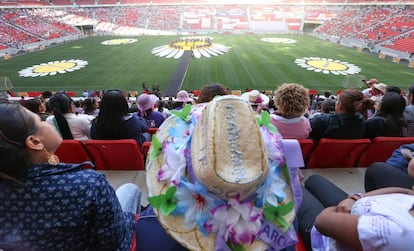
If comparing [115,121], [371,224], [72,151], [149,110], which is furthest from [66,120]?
[371,224]

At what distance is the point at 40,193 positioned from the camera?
956 mm

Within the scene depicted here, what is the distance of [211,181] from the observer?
0.82m

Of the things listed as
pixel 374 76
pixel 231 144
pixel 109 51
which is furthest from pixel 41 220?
pixel 109 51

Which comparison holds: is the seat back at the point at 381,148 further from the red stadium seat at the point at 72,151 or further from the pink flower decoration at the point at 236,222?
the red stadium seat at the point at 72,151

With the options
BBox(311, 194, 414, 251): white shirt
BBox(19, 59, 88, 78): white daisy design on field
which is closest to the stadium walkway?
BBox(19, 59, 88, 78): white daisy design on field

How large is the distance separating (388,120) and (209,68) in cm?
1363

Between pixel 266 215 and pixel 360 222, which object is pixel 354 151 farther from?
pixel 266 215

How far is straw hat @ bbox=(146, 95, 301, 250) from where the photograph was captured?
838 mm

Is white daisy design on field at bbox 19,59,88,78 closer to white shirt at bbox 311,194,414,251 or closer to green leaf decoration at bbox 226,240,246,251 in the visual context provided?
green leaf decoration at bbox 226,240,246,251

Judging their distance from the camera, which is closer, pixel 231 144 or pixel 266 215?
pixel 231 144

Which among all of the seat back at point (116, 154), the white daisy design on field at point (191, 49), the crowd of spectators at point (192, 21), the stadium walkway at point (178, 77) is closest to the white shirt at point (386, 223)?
the seat back at point (116, 154)

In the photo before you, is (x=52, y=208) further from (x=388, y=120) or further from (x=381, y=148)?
(x=388, y=120)

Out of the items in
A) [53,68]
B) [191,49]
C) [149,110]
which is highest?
[191,49]

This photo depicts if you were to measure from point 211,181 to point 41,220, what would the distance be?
725 millimetres
